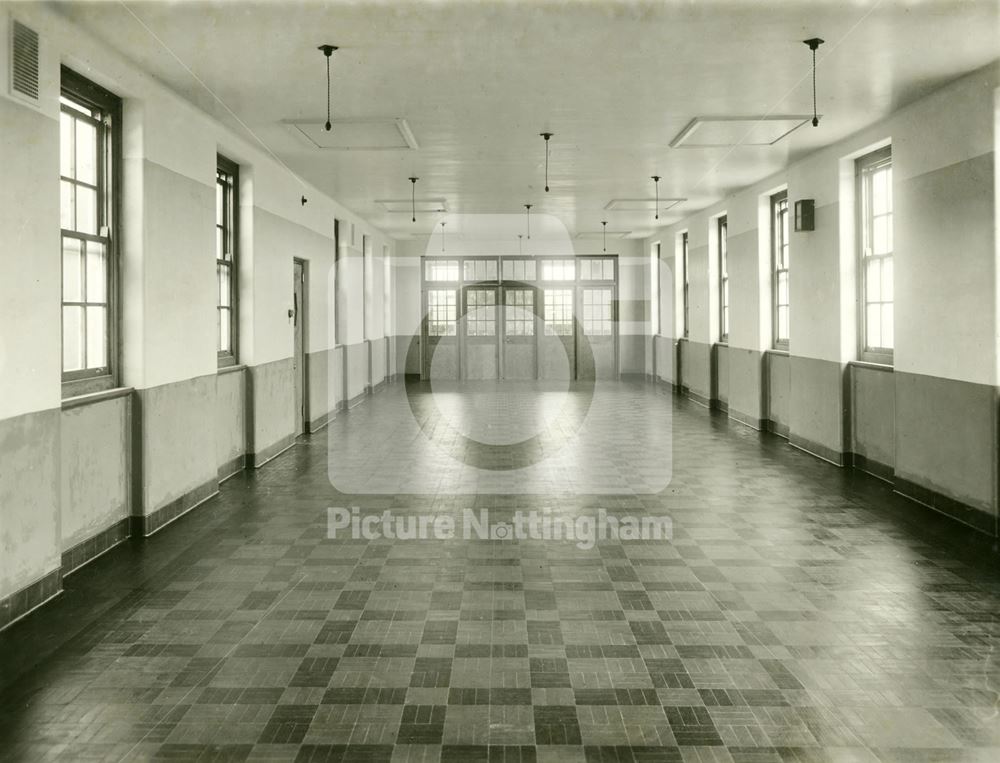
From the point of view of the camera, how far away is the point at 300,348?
33.3 feet

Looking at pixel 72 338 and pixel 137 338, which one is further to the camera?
pixel 137 338

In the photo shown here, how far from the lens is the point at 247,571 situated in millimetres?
4703

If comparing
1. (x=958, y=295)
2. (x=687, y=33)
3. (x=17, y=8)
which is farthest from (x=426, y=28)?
(x=958, y=295)

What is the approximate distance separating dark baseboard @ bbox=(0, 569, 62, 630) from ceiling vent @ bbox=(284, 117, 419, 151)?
3953mm

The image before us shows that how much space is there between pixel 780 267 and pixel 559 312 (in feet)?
27.2

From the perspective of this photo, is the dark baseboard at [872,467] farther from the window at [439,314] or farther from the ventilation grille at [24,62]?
the window at [439,314]

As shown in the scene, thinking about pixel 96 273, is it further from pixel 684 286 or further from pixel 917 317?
pixel 684 286

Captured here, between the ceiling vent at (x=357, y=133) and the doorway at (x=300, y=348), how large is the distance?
9.02 feet

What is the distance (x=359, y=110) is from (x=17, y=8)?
2.74 metres

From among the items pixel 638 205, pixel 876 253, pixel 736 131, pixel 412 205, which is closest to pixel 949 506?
pixel 876 253

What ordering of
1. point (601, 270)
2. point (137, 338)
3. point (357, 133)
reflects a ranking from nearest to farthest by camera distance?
1. point (137, 338)
2. point (357, 133)
3. point (601, 270)

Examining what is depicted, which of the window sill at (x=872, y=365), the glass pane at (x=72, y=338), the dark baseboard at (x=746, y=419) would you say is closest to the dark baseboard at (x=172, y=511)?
the glass pane at (x=72, y=338)

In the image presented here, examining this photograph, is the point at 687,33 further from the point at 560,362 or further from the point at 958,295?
the point at 560,362

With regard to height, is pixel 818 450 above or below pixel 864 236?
below
